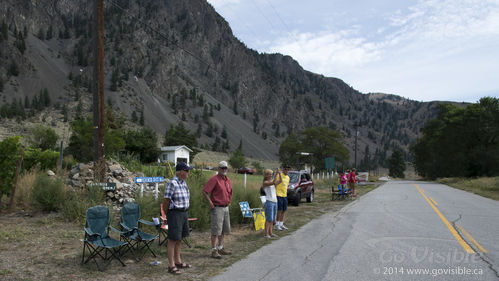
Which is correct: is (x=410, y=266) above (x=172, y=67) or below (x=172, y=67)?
below

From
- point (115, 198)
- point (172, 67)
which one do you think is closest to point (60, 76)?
Answer: point (172, 67)

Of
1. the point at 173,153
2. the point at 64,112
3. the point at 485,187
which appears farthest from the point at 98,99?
the point at 64,112

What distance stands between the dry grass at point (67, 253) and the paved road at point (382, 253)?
57 centimetres

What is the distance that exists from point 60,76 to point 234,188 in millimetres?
138555

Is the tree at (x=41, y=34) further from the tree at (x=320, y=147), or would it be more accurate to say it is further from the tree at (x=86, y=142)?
the tree at (x=86, y=142)

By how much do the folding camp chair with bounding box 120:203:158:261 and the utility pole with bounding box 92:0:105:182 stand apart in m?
4.07

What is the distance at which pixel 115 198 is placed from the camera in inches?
451

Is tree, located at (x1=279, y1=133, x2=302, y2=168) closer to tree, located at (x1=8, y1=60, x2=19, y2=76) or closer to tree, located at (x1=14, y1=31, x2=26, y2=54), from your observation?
tree, located at (x1=8, y1=60, x2=19, y2=76)

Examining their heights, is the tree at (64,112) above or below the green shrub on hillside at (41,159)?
above

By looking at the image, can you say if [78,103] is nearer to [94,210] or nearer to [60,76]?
[60,76]

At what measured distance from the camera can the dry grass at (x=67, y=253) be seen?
5.67 meters

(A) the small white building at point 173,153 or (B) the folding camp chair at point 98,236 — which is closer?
(B) the folding camp chair at point 98,236

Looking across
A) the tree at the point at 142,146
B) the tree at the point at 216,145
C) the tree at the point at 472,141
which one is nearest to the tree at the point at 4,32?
the tree at the point at 216,145

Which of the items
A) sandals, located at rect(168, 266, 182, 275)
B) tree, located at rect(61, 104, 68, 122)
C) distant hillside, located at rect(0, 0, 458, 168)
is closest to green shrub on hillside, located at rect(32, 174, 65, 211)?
sandals, located at rect(168, 266, 182, 275)
